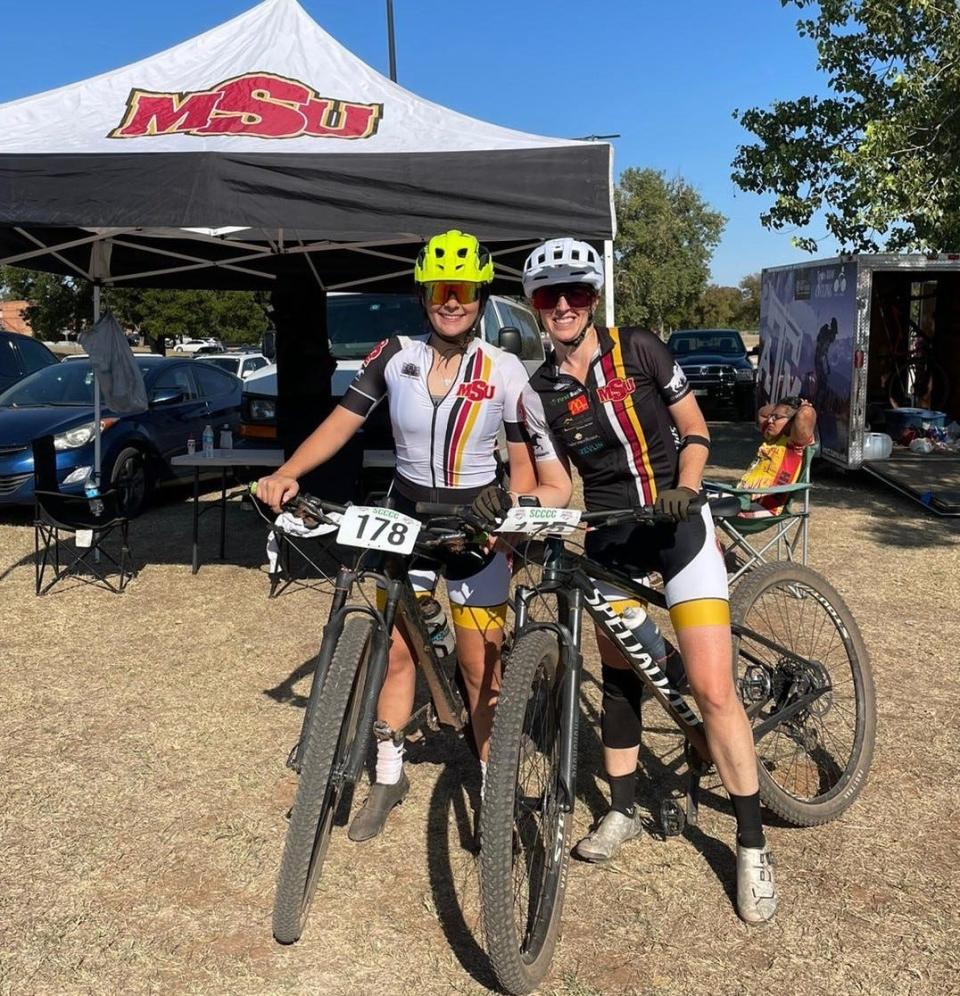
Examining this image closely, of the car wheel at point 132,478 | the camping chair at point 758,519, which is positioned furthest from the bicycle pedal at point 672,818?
the car wheel at point 132,478

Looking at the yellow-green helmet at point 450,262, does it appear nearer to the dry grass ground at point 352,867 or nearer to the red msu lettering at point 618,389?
the red msu lettering at point 618,389

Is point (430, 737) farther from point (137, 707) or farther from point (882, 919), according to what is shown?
point (882, 919)

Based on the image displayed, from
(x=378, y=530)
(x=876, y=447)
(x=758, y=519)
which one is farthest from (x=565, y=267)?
(x=876, y=447)

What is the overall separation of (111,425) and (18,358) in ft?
15.0

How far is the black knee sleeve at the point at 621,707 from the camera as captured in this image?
3326 millimetres

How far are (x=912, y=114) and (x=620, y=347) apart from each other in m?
9.96

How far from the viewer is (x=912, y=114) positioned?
36.2ft

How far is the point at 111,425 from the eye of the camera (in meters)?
9.70

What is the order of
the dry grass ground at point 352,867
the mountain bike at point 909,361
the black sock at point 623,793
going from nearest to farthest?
the dry grass ground at point 352,867
the black sock at point 623,793
the mountain bike at point 909,361

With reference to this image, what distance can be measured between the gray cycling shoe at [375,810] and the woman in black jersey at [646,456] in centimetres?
111

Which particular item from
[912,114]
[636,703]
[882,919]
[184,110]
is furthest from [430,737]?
[912,114]

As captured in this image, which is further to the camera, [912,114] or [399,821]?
[912,114]

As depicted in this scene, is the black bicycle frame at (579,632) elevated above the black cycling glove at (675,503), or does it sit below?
below

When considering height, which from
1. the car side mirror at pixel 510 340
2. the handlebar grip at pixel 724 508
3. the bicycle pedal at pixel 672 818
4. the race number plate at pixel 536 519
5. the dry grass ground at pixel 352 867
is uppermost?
the car side mirror at pixel 510 340
